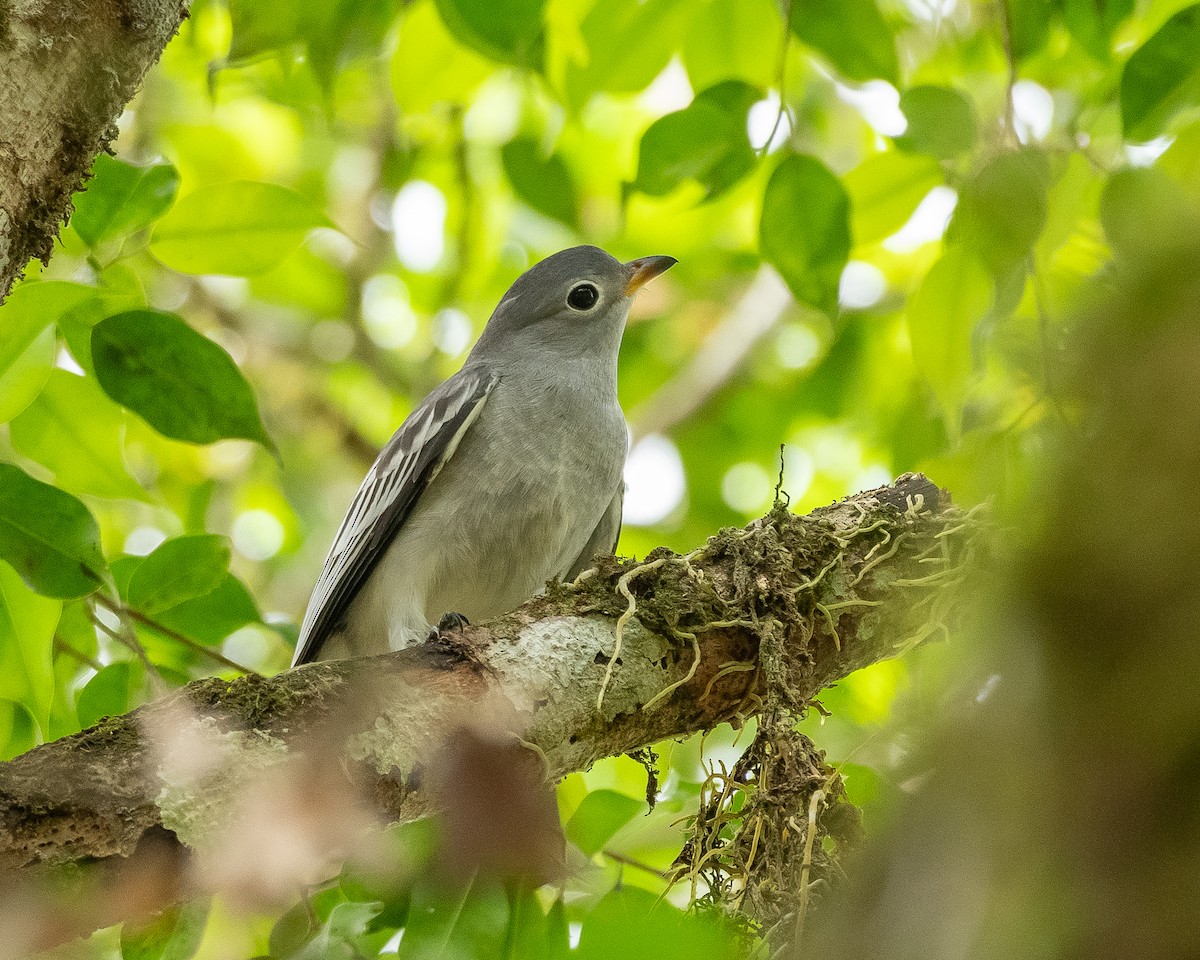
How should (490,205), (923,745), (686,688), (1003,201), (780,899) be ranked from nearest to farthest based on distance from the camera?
→ (923,745) < (780,899) < (1003,201) < (686,688) < (490,205)

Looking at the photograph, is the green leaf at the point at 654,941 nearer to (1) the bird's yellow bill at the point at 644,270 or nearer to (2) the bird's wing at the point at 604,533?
(2) the bird's wing at the point at 604,533

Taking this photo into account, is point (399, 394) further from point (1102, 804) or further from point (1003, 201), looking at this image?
point (1102, 804)

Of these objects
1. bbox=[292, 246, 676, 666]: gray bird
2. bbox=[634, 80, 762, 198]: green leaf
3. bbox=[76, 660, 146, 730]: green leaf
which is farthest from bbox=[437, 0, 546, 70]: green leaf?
bbox=[76, 660, 146, 730]: green leaf

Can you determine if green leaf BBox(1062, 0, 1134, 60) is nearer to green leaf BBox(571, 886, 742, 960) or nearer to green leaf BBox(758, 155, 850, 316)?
green leaf BBox(758, 155, 850, 316)

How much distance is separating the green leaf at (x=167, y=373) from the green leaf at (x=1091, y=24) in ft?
8.13

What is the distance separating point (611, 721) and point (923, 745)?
191 cm

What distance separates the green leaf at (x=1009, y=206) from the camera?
2672mm

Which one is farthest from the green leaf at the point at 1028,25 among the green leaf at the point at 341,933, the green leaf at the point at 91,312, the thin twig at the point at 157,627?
the green leaf at the point at 341,933

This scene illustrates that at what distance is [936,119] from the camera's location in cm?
283

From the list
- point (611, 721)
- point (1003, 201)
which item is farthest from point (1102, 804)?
point (1003, 201)

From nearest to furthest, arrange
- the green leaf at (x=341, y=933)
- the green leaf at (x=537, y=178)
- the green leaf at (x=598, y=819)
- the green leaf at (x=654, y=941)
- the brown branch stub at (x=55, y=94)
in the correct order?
the green leaf at (x=654, y=941)
the brown branch stub at (x=55, y=94)
the green leaf at (x=341, y=933)
the green leaf at (x=598, y=819)
the green leaf at (x=537, y=178)

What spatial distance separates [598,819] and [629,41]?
2.15 meters

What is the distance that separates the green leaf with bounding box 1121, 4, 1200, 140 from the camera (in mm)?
2607

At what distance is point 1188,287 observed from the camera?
2.90ft
